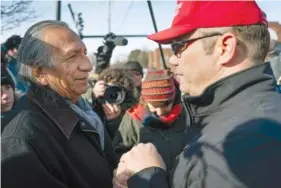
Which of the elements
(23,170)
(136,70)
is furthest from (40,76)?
(136,70)

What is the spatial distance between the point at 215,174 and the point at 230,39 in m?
0.53

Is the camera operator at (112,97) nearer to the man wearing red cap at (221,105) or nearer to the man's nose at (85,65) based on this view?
the man's nose at (85,65)

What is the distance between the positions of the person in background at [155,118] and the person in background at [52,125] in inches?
43.5

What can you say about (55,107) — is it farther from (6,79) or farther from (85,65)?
(6,79)

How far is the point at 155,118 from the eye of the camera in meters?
3.39

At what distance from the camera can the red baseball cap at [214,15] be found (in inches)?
59.2

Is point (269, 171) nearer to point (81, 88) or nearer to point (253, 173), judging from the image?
point (253, 173)

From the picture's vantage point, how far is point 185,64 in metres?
1.66

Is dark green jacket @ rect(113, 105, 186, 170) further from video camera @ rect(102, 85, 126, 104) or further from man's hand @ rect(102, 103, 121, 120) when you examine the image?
man's hand @ rect(102, 103, 121, 120)

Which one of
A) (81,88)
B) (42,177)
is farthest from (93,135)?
(42,177)

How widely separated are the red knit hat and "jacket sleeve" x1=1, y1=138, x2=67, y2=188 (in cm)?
181

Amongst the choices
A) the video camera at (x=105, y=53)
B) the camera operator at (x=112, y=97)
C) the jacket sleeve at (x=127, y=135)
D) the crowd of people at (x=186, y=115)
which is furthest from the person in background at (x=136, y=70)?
the crowd of people at (x=186, y=115)

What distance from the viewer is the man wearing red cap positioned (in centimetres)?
123

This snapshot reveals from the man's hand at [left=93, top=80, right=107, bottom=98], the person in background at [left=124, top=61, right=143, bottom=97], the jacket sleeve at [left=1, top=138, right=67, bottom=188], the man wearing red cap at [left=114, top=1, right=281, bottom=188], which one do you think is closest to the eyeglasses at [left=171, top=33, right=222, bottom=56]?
the man wearing red cap at [left=114, top=1, right=281, bottom=188]
